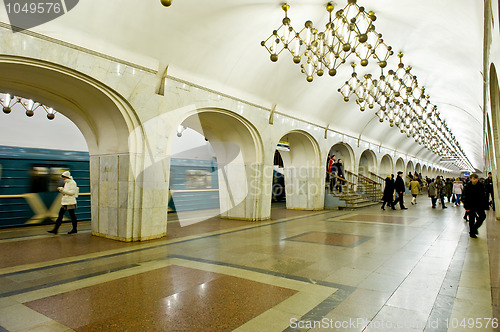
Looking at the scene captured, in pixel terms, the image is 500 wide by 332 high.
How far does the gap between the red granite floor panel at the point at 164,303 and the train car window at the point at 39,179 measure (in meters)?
6.45

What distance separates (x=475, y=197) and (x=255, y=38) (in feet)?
20.8

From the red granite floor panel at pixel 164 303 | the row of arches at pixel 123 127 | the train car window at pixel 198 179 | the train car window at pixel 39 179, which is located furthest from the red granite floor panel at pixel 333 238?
the train car window at pixel 39 179

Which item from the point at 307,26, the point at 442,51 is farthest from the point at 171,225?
the point at 442,51

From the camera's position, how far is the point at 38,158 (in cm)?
873

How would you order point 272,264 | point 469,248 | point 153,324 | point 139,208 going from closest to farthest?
1. point 153,324
2. point 272,264
3. point 469,248
4. point 139,208

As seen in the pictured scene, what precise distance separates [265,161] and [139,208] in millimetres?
4590

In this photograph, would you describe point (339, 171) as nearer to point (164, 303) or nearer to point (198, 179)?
point (198, 179)

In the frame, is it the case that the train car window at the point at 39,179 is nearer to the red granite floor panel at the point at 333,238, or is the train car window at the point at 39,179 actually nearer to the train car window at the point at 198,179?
the train car window at the point at 198,179

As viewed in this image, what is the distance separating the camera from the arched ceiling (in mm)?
5805

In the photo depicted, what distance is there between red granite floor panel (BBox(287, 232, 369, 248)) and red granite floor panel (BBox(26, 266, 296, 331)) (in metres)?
2.88

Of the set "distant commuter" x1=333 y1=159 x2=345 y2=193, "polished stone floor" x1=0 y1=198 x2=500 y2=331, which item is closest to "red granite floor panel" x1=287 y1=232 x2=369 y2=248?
"polished stone floor" x1=0 y1=198 x2=500 y2=331

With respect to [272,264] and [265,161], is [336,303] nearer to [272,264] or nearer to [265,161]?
[272,264]

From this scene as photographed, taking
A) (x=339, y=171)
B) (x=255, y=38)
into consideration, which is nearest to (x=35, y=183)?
(x=255, y=38)

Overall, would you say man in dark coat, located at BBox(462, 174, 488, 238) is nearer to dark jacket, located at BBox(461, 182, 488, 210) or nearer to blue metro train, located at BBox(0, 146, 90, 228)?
dark jacket, located at BBox(461, 182, 488, 210)
